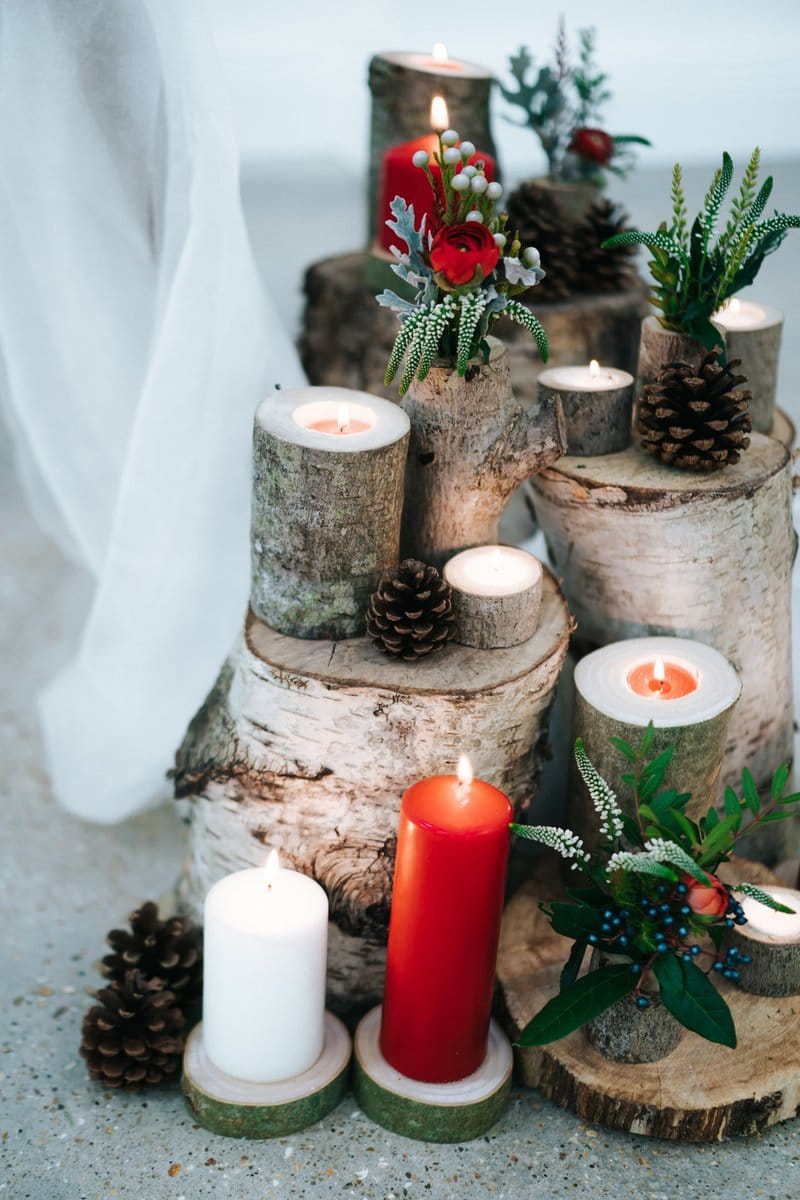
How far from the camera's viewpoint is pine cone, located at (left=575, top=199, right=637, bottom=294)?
179 cm

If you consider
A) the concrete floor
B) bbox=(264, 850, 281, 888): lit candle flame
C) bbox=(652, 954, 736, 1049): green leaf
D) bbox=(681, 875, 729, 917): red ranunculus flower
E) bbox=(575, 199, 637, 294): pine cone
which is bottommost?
the concrete floor

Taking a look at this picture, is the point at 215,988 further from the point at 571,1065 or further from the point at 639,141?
the point at 639,141

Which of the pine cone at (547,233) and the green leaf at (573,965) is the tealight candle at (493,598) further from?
the pine cone at (547,233)

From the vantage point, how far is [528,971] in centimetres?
126

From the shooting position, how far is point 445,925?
1105 millimetres

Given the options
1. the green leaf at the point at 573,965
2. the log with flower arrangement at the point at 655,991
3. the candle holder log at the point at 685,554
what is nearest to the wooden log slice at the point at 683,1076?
the log with flower arrangement at the point at 655,991

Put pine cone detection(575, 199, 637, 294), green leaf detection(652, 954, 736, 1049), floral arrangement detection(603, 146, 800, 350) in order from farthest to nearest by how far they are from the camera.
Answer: pine cone detection(575, 199, 637, 294)
floral arrangement detection(603, 146, 800, 350)
green leaf detection(652, 954, 736, 1049)

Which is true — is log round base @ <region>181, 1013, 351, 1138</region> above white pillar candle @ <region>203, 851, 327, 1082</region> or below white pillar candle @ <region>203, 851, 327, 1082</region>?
below

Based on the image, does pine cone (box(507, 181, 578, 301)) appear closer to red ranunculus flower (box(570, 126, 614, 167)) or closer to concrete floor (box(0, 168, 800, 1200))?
red ranunculus flower (box(570, 126, 614, 167))

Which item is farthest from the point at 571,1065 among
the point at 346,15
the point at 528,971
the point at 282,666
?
the point at 346,15

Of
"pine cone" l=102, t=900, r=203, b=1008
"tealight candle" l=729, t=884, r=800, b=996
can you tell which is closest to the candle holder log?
"tealight candle" l=729, t=884, r=800, b=996

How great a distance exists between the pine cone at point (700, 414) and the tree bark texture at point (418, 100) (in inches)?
31.1

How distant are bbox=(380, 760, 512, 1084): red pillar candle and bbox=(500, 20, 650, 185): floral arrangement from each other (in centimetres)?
111

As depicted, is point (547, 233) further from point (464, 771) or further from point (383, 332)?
point (464, 771)
